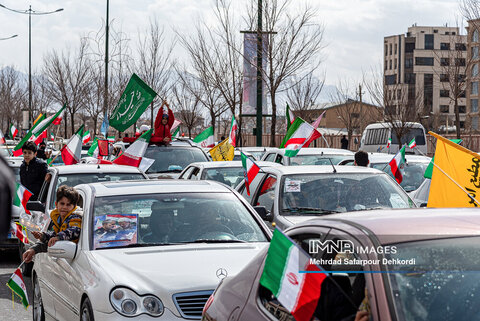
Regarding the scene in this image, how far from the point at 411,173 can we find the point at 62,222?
8837 millimetres

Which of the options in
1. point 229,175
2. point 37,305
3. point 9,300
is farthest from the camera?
point 229,175

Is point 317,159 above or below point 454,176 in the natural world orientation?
below

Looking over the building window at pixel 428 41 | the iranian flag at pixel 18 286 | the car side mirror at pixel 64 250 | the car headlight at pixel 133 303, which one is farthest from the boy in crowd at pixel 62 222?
the building window at pixel 428 41

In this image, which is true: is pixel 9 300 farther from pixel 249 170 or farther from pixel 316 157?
pixel 316 157

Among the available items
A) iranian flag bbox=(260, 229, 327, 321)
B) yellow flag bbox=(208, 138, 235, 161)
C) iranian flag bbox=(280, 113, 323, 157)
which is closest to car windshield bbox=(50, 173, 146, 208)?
iranian flag bbox=(280, 113, 323, 157)

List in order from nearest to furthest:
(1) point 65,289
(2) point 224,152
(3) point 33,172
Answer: (1) point 65,289, (3) point 33,172, (2) point 224,152

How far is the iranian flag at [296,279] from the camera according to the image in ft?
10.8

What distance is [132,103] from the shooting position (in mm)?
17625

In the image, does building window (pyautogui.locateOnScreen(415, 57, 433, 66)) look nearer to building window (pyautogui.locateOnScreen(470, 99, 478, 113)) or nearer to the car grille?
building window (pyautogui.locateOnScreen(470, 99, 478, 113))

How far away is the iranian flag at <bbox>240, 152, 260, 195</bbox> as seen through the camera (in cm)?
1130

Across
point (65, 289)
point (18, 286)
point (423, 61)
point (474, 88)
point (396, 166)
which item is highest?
point (423, 61)

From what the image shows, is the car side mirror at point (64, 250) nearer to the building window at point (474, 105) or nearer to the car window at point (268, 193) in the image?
the car window at point (268, 193)

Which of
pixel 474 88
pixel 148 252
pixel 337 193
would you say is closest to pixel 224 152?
pixel 337 193

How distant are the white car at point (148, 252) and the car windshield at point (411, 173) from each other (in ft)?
23.8
